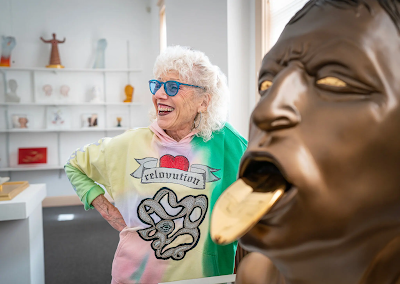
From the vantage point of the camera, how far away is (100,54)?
586 centimetres

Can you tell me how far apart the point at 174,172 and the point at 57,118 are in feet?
16.6

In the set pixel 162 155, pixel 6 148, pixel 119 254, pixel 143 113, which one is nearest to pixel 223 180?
pixel 162 155

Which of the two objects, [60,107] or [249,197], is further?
[60,107]

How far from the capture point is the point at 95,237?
437 centimetres

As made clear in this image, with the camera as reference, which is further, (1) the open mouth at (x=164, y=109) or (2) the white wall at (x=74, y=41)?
(2) the white wall at (x=74, y=41)

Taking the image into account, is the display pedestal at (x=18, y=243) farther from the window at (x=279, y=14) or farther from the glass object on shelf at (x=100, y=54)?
the glass object on shelf at (x=100, y=54)

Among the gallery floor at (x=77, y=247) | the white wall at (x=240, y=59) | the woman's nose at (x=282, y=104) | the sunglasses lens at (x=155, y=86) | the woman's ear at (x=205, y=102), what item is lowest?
the gallery floor at (x=77, y=247)

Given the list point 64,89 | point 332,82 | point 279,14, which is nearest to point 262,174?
point 332,82

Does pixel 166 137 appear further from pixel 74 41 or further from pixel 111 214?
pixel 74 41

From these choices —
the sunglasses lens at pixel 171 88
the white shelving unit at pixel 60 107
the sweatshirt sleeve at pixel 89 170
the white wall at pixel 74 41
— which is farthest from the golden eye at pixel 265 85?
the white shelving unit at pixel 60 107

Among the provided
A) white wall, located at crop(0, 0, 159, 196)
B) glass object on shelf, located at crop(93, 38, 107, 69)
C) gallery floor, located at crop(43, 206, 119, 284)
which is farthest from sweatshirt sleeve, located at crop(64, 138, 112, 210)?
glass object on shelf, located at crop(93, 38, 107, 69)

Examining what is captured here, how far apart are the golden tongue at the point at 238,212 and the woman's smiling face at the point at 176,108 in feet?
3.58

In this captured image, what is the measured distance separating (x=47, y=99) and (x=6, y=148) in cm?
106

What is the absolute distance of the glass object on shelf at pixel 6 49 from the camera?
538 centimetres
